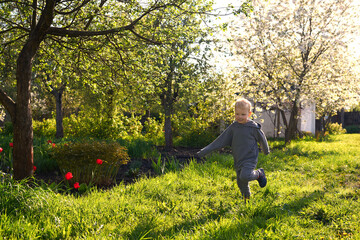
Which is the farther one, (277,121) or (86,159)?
(277,121)

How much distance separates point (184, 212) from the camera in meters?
4.50

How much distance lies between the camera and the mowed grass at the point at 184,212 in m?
3.60

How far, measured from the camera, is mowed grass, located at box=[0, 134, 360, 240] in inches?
142

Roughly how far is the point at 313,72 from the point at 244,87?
8.67 feet

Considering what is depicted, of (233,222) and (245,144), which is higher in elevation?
(245,144)

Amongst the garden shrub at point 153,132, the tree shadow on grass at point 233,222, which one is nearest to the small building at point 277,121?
the garden shrub at point 153,132

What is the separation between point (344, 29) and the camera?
12023mm

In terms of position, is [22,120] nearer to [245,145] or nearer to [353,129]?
[245,145]

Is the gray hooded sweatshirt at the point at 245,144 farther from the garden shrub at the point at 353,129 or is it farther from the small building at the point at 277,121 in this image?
the garden shrub at the point at 353,129

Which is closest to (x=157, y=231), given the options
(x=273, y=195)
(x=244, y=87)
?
(x=273, y=195)

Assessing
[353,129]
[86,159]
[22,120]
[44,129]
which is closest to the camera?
[22,120]

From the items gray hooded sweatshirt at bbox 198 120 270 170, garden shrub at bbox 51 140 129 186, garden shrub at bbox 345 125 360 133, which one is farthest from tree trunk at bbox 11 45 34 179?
garden shrub at bbox 345 125 360 133

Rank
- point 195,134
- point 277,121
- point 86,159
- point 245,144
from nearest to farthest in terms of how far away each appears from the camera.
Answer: point 245,144, point 86,159, point 195,134, point 277,121

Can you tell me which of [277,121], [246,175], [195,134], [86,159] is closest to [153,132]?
[195,134]
